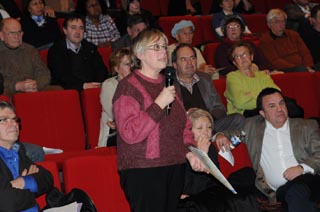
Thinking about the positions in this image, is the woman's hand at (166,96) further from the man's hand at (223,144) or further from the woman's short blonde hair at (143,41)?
the man's hand at (223,144)

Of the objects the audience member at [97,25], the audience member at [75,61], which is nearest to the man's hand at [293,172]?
the audience member at [75,61]

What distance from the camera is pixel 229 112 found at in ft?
16.7

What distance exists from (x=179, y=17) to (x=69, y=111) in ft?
8.74

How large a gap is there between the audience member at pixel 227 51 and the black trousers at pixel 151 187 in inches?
108

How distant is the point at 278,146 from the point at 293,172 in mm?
236

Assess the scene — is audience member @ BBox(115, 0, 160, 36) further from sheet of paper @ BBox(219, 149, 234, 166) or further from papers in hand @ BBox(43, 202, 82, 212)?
papers in hand @ BBox(43, 202, 82, 212)

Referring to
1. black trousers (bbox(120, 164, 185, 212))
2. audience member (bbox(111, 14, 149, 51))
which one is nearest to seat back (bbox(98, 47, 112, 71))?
audience member (bbox(111, 14, 149, 51))

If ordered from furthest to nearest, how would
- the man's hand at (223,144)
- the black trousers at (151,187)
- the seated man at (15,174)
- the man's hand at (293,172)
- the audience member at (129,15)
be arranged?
the audience member at (129,15), the man's hand at (223,144), the man's hand at (293,172), the seated man at (15,174), the black trousers at (151,187)

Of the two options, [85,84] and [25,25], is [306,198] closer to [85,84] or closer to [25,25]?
[85,84]

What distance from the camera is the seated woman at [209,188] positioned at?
3.56m

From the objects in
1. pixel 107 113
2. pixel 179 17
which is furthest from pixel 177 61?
pixel 179 17

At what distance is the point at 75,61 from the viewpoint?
214 inches

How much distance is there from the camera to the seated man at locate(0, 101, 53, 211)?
3182mm

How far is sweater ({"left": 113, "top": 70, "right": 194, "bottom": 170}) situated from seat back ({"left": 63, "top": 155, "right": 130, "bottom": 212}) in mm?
612
